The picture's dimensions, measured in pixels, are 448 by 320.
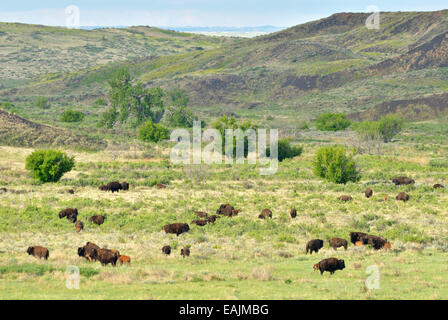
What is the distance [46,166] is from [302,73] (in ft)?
347

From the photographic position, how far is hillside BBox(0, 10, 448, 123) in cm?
11538

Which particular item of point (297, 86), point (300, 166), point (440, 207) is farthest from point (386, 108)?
point (440, 207)

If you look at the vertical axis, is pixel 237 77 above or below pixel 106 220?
above

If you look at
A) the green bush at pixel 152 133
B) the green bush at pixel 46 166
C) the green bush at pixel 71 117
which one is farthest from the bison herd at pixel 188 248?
the green bush at pixel 71 117

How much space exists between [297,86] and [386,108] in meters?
36.9

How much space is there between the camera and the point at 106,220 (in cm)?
2700

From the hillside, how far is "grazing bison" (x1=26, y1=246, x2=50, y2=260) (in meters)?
78.9

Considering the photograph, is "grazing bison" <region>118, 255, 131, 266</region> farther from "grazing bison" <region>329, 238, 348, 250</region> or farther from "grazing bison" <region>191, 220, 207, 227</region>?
"grazing bison" <region>329, 238, 348, 250</region>

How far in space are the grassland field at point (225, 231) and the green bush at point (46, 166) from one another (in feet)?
2.80

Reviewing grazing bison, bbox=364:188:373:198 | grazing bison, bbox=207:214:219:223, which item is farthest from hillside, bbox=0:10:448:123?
grazing bison, bbox=207:214:219:223

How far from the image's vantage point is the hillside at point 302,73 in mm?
115375

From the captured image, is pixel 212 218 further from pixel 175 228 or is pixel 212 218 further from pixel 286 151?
pixel 286 151

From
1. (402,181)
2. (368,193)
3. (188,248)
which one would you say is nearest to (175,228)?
(188,248)
